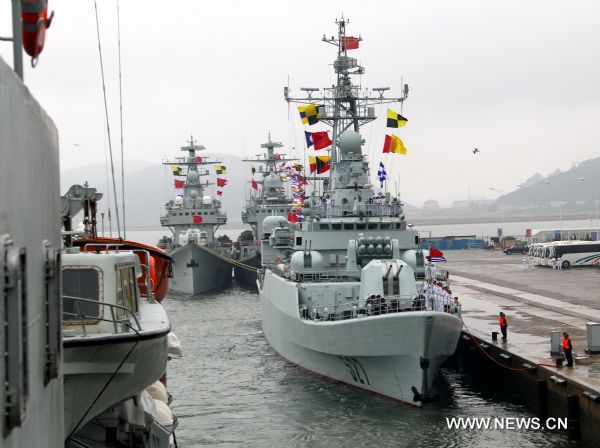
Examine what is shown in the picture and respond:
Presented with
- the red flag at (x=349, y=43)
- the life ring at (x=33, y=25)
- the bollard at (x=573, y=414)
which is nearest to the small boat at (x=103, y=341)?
the life ring at (x=33, y=25)

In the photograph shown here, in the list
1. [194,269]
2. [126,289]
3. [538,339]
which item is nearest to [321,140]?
[538,339]

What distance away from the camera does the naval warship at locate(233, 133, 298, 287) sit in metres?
62.1

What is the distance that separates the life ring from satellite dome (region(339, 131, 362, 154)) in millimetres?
25548

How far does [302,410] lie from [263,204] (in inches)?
1836

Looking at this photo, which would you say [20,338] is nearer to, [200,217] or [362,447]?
[362,447]

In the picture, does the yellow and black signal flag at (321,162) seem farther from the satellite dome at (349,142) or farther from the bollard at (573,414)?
the bollard at (573,414)

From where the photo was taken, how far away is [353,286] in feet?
83.4

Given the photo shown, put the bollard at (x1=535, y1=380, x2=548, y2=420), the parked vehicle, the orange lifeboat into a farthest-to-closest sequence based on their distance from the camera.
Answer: the parked vehicle < the bollard at (x1=535, y1=380, x2=548, y2=420) < the orange lifeboat

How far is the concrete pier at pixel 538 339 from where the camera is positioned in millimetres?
17656

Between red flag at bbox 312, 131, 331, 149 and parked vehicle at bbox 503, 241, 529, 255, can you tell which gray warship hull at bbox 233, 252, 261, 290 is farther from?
red flag at bbox 312, 131, 331, 149

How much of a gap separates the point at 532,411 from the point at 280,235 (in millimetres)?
18553

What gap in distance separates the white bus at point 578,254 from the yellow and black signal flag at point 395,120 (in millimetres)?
27315

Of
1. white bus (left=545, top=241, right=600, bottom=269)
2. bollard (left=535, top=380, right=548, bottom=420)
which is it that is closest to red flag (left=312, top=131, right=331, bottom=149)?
bollard (left=535, top=380, right=548, bottom=420)

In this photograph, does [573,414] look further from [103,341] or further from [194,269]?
[194,269]
